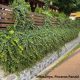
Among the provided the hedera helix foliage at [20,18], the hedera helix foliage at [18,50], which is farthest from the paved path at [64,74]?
the hedera helix foliage at [20,18]

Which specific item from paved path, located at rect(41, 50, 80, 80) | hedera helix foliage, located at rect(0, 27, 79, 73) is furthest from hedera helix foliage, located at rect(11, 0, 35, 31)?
paved path, located at rect(41, 50, 80, 80)

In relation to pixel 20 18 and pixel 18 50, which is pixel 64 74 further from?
pixel 20 18

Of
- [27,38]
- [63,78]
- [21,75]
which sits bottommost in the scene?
[63,78]

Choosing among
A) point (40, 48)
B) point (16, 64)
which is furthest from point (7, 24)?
point (16, 64)

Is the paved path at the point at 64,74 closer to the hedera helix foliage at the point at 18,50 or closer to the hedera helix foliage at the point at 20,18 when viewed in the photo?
the hedera helix foliage at the point at 18,50

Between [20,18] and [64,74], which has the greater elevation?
[20,18]

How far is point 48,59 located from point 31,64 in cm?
232

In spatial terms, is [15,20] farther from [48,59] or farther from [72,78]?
[72,78]

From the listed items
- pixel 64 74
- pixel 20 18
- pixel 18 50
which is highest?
pixel 20 18

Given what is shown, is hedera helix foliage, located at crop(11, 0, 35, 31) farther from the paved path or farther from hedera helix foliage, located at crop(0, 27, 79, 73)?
the paved path

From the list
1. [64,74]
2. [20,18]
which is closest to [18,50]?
[64,74]

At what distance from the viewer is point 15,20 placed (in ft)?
28.6

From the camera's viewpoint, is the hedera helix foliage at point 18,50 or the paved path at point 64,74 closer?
the hedera helix foliage at point 18,50

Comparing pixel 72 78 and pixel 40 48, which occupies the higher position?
pixel 40 48
